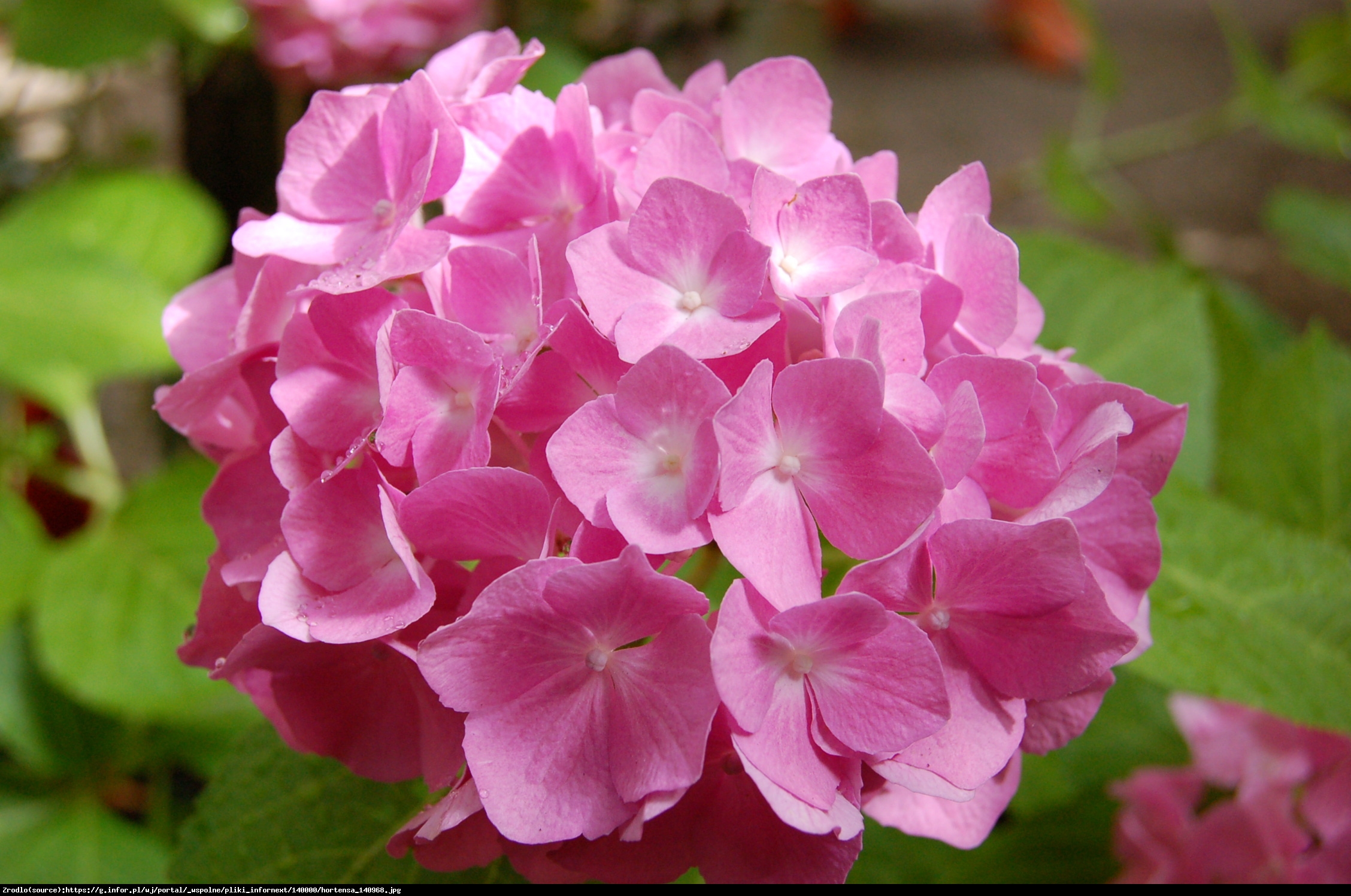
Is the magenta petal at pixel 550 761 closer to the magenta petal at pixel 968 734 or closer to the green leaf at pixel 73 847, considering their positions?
the magenta petal at pixel 968 734

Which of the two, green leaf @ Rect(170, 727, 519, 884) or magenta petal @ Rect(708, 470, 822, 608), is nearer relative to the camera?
magenta petal @ Rect(708, 470, 822, 608)

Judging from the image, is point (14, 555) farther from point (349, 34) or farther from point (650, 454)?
point (650, 454)

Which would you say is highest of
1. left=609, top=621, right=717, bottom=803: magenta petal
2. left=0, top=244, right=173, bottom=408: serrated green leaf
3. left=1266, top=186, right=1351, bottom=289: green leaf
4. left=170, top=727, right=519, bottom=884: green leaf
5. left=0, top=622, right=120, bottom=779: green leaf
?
left=609, top=621, right=717, bottom=803: magenta petal

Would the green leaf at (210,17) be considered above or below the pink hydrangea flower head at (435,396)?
below

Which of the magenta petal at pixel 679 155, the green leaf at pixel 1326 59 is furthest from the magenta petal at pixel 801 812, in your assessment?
the green leaf at pixel 1326 59

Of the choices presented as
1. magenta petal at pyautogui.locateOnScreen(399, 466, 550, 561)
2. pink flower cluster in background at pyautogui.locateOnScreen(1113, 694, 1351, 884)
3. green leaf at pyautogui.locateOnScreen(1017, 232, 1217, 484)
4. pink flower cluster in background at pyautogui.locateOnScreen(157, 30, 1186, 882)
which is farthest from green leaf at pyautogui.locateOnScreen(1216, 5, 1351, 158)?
magenta petal at pyautogui.locateOnScreen(399, 466, 550, 561)

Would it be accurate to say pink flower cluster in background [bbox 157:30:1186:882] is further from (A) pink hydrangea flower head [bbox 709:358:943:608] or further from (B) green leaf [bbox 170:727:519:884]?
(B) green leaf [bbox 170:727:519:884]

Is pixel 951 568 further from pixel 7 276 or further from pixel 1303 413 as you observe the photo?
pixel 7 276

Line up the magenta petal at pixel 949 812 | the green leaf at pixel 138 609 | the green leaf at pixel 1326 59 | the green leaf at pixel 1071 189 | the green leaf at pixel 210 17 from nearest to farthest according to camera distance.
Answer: the magenta petal at pixel 949 812
the green leaf at pixel 138 609
the green leaf at pixel 210 17
the green leaf at pixel 1071 189
the green leaf at pixel 1326 59
